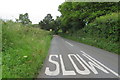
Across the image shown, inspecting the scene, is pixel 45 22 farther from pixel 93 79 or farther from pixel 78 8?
pixel 93 79

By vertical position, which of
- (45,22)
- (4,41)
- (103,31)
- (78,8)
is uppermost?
(45,22)

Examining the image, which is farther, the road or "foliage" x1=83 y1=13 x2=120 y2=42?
"foliage" x1=83 y1=13 x2=120 y2=42

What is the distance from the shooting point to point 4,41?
680cm

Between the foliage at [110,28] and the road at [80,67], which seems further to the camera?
the foliage at [110,28]

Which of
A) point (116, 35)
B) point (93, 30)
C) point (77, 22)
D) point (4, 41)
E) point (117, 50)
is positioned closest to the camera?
point (4, 41)

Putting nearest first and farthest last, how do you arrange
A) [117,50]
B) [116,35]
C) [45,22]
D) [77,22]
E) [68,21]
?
[117,50] → [116,35] → [77,22] → [68,21] → [45,22]

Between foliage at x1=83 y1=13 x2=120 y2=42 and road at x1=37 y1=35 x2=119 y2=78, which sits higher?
foliage at x1=83 y1=13 x2=120 y2=42

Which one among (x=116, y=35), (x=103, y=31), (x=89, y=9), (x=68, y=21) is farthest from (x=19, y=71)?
(x=68, y=21)

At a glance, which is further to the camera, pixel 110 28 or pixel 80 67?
pixel 110 28

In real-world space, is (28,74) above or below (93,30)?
below

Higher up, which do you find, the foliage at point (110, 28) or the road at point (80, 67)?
the foliage at point (110, 28)

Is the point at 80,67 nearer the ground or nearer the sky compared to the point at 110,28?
nearer the ground

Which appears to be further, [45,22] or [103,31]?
[45,22]

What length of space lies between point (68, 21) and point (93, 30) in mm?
15738
